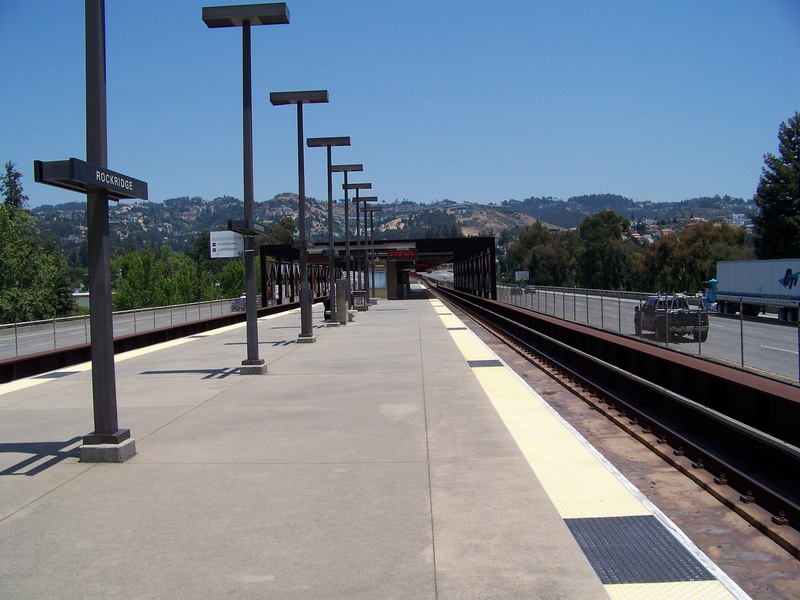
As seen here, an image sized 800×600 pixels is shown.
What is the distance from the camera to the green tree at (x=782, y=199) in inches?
2751

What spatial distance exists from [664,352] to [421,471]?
8168mm

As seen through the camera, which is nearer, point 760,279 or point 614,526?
point 614,526

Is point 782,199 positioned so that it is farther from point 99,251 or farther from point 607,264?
point 99,251

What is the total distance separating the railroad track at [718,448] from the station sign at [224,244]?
276 feet

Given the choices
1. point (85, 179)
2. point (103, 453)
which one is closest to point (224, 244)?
point (103, 453)

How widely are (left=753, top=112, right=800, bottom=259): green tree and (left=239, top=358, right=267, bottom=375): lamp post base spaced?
67.0 meters

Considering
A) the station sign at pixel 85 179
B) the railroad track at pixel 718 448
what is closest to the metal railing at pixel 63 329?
the station sign at pixel 85 179

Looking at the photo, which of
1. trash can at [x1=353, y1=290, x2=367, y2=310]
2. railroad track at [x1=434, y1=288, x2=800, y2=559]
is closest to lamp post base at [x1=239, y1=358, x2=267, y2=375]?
railroad track at [x1=434, y1=288, x2=800, y2=559]

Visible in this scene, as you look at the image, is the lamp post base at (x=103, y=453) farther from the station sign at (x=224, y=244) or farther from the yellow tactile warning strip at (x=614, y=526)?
the station sign at (x=224, y=244)

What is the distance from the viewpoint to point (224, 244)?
9906 centimetres

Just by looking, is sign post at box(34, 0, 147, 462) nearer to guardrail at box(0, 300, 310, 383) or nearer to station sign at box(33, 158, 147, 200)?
station sign at box(33, 158, 147, 200)

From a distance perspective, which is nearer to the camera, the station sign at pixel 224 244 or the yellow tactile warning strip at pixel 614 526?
the yellow tactile warning strip at pixel 614 526

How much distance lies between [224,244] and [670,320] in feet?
291

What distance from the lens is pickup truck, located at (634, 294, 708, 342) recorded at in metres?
14.3
